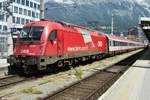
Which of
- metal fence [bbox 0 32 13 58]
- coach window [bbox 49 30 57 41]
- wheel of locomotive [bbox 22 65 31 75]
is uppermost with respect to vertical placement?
coach window [bbox 49 30 57 41]

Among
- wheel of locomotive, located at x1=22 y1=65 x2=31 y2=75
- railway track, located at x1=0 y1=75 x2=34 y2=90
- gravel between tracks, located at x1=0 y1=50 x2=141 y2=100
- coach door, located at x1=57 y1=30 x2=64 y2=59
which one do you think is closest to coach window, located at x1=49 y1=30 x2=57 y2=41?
coach door, located at x1=57 y1=30 x2=64 y2=59

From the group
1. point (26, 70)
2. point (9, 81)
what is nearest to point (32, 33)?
point (26, 70)

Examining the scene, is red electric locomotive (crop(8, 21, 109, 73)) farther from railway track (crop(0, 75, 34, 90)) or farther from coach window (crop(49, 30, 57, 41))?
railway track (crop(0, 75, 34, 90))

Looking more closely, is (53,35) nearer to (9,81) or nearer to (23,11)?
(9,81)

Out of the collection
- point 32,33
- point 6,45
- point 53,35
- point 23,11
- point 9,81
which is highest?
point 23,11

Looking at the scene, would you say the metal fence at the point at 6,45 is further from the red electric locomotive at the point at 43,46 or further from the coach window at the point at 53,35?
the coach window at the point at 53,35

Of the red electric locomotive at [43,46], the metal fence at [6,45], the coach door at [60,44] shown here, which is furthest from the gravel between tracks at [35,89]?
the metal fence at [6,45]

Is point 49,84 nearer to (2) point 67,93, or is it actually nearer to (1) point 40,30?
(2) point 67,93

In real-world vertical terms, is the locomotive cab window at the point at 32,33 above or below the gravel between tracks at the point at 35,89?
above

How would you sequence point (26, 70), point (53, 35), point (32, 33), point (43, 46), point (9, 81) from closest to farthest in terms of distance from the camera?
point (9, 81) < point (43, 46) < point (26, 70) < point (32, 33) < point (53, 35)

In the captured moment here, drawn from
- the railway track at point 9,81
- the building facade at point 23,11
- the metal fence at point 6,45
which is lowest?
the railway track at point 9,81

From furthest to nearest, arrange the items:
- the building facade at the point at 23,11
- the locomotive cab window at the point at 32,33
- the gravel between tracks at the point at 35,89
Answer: the building facade at the point at 23,11, the locomotive cab window at the point at 32,33, the gravel between tracks at the point at 35,89

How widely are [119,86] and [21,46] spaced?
6108mm

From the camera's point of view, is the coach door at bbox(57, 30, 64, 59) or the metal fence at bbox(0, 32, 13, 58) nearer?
the coach door at bbox(57, 30, 64, 59)
